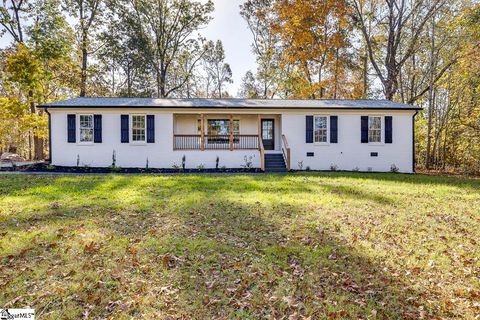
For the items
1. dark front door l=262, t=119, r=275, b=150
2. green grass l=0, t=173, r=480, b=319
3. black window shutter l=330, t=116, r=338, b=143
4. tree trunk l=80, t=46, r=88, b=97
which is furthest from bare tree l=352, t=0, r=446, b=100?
tree trunk l=80, t=46, r=88, b=97

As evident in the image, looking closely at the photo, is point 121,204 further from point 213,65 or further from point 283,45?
point 213,65

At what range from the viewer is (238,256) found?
4566mm

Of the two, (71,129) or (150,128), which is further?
(150,128)

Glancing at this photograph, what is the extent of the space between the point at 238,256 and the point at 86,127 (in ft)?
43.8

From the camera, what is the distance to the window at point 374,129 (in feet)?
50.8

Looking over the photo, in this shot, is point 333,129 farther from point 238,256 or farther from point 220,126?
point 238,256

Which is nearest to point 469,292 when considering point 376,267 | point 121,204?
point 376,267

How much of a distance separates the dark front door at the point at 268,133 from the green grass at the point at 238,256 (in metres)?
9.44

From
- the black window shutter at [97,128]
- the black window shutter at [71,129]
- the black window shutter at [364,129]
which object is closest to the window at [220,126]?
the black window shutter at [97,128]

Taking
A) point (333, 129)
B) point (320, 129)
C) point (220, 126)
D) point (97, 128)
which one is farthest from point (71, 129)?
point (333, 129)

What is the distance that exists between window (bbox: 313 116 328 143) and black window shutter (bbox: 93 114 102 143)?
37.4 feet

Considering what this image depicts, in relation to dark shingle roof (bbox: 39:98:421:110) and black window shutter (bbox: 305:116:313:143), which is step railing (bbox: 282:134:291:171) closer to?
black window shutter (bbox: 305:116:313:143)

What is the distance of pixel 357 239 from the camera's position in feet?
17.2

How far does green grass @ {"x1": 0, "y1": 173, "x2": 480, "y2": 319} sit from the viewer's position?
11.0 ft
